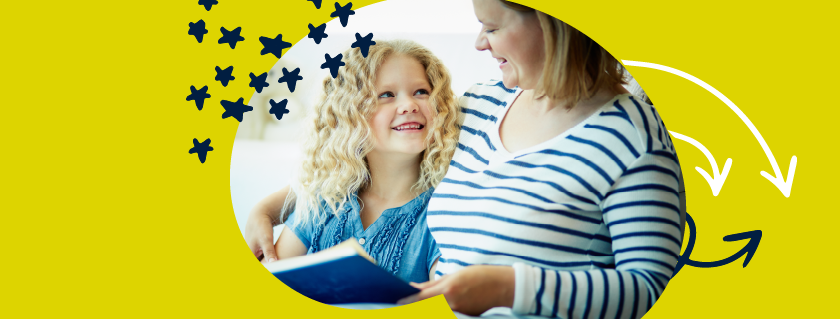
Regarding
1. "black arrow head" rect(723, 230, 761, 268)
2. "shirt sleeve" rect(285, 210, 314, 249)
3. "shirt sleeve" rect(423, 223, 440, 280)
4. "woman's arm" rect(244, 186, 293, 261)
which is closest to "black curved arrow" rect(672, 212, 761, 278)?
"black arrow head" rect(723, 230, 761, 268)

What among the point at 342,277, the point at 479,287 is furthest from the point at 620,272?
the point at 342,277

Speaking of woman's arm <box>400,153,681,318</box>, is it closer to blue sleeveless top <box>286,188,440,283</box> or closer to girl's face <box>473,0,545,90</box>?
blue sleeveless top <box>286,188,440,283</box>

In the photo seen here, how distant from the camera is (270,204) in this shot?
6.63 ft

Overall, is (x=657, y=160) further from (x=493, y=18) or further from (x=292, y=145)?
(x=292, y=145)

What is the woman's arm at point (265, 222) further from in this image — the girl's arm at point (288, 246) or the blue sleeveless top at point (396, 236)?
the blue sleeveless top at point (396, 236)

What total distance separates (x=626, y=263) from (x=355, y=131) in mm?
834

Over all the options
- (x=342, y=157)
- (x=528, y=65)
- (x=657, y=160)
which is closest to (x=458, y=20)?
(x=528, y=65)

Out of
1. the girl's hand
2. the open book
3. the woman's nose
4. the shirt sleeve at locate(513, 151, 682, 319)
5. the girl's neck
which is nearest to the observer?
the shirt sleeve at locate(513, 151, 682, 319)

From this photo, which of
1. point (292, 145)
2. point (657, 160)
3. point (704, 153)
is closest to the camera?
point (657, 160)

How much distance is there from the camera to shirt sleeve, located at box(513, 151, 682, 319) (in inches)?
59.9

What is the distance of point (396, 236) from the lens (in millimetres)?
1865

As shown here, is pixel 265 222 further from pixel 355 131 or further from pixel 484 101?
pixel 484 101

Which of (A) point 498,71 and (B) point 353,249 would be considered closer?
(B) point 353,249

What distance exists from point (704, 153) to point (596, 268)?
50 centimetres
